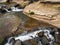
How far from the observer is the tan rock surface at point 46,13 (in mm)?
14277

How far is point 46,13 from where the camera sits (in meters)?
15.8

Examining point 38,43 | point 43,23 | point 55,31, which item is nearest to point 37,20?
point 43,23

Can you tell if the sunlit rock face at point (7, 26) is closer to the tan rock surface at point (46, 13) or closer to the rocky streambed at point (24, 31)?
the rocky streambed at point (24, 31)

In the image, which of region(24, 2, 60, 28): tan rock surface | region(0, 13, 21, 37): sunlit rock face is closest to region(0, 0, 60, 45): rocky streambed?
region(0, 13, 21, 37): sunlit rock face

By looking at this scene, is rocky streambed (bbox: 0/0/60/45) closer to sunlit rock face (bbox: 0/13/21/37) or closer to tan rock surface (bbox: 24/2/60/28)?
sunlit rock face (bbox: 0/13/21/37)

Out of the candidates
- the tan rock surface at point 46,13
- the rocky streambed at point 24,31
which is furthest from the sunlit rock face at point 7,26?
the tan rock surface at point 46,13

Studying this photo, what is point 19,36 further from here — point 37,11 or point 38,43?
point 37,11

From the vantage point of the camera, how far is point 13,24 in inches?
536

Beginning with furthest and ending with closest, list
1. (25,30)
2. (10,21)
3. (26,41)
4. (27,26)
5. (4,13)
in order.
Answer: (4,13) → (10,21) → (27,26) → (25,30) → (26,41)

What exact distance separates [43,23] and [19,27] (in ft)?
7.02

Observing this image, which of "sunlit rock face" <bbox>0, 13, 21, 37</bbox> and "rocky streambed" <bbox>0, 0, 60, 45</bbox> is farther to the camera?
"sunlit rock face" <bbox>0, 13, 21, 37</bbox>

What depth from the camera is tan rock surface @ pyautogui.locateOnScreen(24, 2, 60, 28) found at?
14.3 meters

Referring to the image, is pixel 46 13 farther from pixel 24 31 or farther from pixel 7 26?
pixel 24 31

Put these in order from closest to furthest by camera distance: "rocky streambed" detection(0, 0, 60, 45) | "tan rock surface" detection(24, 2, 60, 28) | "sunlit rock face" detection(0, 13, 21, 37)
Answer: "rocky streambed" detection(0, 0, 60, 45), "sunlit rock face" detection(0, 13, 21, 37), "tan rock surface" detection(24, 2, 60, 28)
